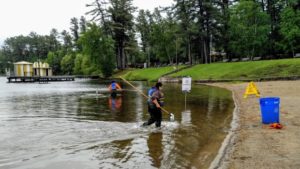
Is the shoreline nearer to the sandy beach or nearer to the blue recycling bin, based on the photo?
the sandy beach

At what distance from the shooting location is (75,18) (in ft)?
474

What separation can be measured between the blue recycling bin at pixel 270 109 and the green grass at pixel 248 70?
98.9ft

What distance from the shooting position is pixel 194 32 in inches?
2662

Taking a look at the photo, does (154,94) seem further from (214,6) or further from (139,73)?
(139,73)

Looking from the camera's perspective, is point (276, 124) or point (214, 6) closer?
point (276, 124)

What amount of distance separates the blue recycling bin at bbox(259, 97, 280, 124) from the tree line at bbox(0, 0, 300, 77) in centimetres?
4923

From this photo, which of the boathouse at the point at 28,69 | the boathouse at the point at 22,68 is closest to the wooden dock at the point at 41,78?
the boathouse at the point at 22,68

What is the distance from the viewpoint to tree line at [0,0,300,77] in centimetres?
6378

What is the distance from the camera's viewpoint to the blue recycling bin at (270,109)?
13.8 m

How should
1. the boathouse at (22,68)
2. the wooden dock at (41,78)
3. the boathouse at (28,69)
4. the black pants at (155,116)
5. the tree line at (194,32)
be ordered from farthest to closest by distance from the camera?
the boathouse at (28,69) → the boathouse at (22,68) → the wooden dock at (41,78) → the tree line at (194,32) → the black pants at (155,116)

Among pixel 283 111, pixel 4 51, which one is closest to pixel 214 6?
pixel 283 111

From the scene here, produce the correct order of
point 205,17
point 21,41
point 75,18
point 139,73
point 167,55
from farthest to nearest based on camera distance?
point 21,41
point 75,18
point 167,55
point 139,73
point 205,17

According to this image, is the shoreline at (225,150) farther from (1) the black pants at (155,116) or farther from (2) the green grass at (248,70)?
(2) the green grass at (248,70)

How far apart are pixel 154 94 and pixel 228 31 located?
193ft
